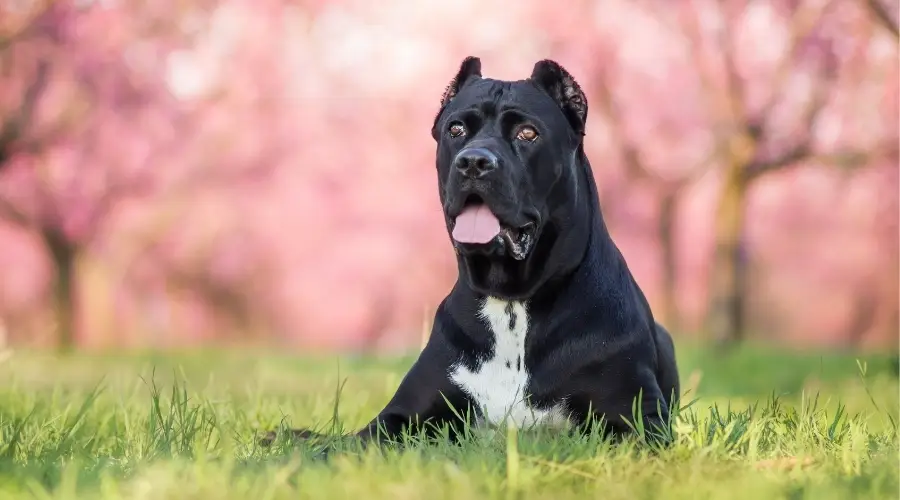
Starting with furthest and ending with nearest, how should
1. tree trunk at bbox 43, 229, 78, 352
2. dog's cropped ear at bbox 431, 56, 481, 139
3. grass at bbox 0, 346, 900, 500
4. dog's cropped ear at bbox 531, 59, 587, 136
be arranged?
tree trunk at bbox 43, 229, 78, 352 < dog's cropped ear at bbox 431, 56, 481, 139 < dog's cropped ear at bbox 531, 59, 587, 136 < grass at bbox 0, 346, 900, 500

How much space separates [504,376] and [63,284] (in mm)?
16525

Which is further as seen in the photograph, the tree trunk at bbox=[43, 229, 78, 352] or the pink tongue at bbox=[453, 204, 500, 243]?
the tree trunk at bbox=[43, 229, 78, 352]

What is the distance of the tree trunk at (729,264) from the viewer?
13.6 metres

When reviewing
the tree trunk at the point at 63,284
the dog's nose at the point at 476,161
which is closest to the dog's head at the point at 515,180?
the dog's nose at the point at 476,161

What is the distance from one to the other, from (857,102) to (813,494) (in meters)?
13.5

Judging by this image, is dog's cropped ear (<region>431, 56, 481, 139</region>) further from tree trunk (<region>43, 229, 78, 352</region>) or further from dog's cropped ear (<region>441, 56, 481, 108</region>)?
tree trunk (<region>43, 229, 78, 352</region>)

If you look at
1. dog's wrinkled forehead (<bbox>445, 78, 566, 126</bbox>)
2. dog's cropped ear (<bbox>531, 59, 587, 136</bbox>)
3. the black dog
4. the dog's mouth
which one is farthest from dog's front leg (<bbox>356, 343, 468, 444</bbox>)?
dog's cropped ear (<bbox>531, 59, 587, 136</bbox>)

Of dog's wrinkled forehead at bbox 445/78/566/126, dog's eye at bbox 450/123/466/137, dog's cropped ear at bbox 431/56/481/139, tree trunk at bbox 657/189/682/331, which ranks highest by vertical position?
dog's cropped ear at bbox 431/56/481/139

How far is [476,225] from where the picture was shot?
12.0 ft

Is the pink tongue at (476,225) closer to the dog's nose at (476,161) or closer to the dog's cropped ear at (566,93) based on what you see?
the dog's nose at (476,161)

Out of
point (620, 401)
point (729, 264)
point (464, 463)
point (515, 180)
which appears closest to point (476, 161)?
point (515, 180)

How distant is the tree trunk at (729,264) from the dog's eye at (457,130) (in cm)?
1021

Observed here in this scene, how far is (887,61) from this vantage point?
13.9 metres

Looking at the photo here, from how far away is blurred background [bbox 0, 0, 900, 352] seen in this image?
46.8 ft
